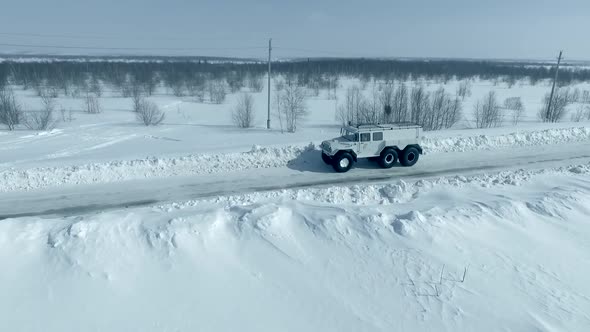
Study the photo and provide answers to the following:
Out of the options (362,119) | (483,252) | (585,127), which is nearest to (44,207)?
(483,252)

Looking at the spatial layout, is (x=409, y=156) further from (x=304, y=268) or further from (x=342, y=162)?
Answer: (x=304, y=268)

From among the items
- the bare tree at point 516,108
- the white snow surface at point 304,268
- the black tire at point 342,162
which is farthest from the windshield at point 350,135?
the bare tree at point 516,108

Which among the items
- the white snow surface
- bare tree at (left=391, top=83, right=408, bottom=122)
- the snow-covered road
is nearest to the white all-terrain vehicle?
the snow-covered road

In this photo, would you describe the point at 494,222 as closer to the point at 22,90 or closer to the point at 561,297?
the point at 561,297

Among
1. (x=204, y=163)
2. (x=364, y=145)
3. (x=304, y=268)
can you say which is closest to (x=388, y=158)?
(x=364, y=145)

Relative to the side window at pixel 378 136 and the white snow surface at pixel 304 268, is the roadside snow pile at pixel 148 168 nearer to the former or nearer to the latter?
the side window at pixel 378 136

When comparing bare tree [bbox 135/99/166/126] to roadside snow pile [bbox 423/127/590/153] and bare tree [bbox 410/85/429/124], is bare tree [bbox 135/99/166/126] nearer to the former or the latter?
bare tree [bbox 410/85/429/124]
